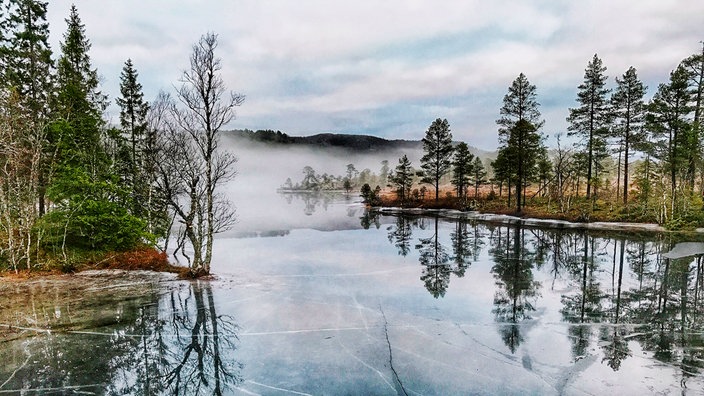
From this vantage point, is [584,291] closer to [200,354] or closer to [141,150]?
[200,354]

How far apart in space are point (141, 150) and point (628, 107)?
50464 millimetres

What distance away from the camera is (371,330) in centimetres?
1021

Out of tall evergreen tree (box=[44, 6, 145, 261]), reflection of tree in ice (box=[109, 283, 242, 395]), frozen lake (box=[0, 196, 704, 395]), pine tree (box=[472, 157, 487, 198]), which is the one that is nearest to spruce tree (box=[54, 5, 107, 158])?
tall evergreen tree (box=[44, 6, 145, 261])

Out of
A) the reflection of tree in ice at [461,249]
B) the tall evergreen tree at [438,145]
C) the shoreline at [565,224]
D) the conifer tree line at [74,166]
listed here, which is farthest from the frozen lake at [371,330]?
the tall evergreen tree at [438,145]

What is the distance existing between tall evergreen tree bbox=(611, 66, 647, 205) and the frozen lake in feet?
84.0

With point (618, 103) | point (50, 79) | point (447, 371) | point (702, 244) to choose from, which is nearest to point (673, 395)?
point (447, 371)

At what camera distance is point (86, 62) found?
27.7 meters

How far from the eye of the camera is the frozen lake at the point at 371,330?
7.38 m

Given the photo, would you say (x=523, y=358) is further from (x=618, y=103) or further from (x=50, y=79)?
(x=618, y=103)

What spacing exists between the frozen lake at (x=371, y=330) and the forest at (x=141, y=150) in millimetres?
3616

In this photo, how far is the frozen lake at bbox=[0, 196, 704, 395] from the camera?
7375 mm

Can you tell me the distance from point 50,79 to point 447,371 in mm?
31831

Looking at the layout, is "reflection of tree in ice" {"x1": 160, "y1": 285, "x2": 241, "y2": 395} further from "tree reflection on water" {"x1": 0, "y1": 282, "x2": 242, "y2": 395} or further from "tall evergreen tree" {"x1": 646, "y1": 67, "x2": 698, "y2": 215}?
"tall evergreen tree" {"x1": 646, "y1": 67, "x2": 698, "y2": 215}

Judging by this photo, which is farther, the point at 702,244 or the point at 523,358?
the point at 702,244
